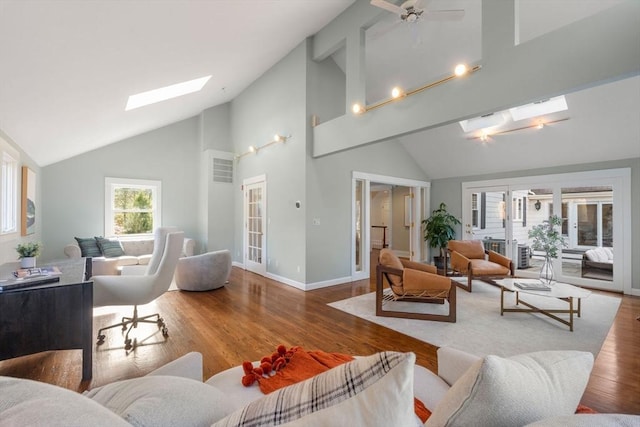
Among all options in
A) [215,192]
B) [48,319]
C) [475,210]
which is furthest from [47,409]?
[475,210]

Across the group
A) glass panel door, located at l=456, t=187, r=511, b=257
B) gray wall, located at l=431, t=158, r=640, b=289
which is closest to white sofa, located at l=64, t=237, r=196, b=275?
gray wall, located at l=431, t=158, r=640, b=289

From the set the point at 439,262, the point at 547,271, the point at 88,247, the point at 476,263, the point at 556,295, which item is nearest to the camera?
the point at 556,295

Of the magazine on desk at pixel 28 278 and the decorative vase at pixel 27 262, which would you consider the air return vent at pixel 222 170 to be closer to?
the decorative vase at pixel 27 262

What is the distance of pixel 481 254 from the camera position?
17.5ft

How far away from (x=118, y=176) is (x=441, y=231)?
752cm

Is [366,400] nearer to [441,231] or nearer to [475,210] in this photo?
[441,231]

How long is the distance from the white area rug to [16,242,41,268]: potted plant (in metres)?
3.18

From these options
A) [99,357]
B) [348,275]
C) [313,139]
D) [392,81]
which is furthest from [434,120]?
[99,357]

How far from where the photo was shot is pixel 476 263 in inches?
187

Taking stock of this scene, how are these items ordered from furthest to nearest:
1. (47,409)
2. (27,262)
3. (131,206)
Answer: (131,206) < (27,262) < (47,409)

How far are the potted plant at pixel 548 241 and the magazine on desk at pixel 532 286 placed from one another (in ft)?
3.22

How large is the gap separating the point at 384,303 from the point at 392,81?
4.12 metres

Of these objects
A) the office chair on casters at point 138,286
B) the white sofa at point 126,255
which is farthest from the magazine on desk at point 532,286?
the white sofa at point 126,255

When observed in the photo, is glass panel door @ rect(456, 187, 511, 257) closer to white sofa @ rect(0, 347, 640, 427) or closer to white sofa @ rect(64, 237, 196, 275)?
white sofa @ rect(64, 237, 196, 275)
